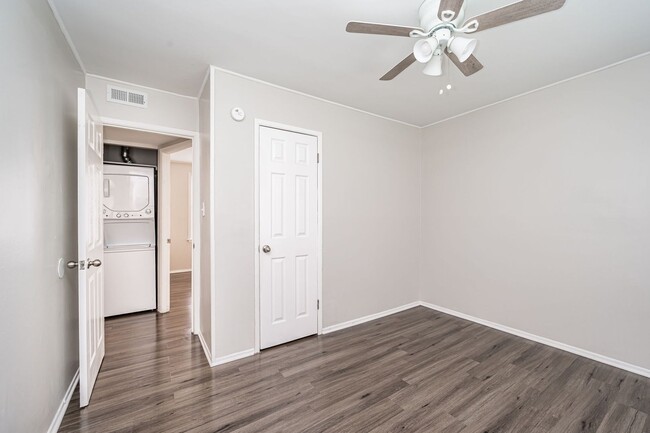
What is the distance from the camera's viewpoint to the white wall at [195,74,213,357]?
252 cm

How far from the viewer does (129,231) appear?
12.7 ft

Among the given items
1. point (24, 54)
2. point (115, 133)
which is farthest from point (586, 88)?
point (115, 133)

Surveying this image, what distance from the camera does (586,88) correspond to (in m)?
2.60

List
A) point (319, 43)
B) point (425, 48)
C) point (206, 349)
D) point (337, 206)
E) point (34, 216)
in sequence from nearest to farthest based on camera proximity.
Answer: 1. point (34, 216)
2. point (425, 48)
3. point (319, 43)
4. point (206, 349)
5. point (337, 206)

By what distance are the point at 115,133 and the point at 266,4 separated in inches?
107

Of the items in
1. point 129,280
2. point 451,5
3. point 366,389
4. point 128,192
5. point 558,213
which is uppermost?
point 451,5

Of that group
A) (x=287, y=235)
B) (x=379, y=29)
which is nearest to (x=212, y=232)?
(x=287, y=235)

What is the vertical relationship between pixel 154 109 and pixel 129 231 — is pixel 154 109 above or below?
above

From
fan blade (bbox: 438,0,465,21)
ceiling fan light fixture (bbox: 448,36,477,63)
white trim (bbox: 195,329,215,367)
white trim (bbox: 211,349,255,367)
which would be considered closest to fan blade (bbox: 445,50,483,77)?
ceiling fan light fixture (bbox: 448,36,477,63)

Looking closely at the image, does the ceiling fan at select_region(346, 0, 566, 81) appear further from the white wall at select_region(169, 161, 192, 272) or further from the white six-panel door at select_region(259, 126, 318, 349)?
the white wall at select_region(169, 161, 192, 272)

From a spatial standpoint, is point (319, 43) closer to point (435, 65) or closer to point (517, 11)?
point (435, 65)

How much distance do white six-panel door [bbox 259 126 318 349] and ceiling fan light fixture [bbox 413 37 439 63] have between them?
1567 mm

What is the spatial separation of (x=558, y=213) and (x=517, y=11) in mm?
2214

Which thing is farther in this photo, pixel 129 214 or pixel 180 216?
pixel 180 216
